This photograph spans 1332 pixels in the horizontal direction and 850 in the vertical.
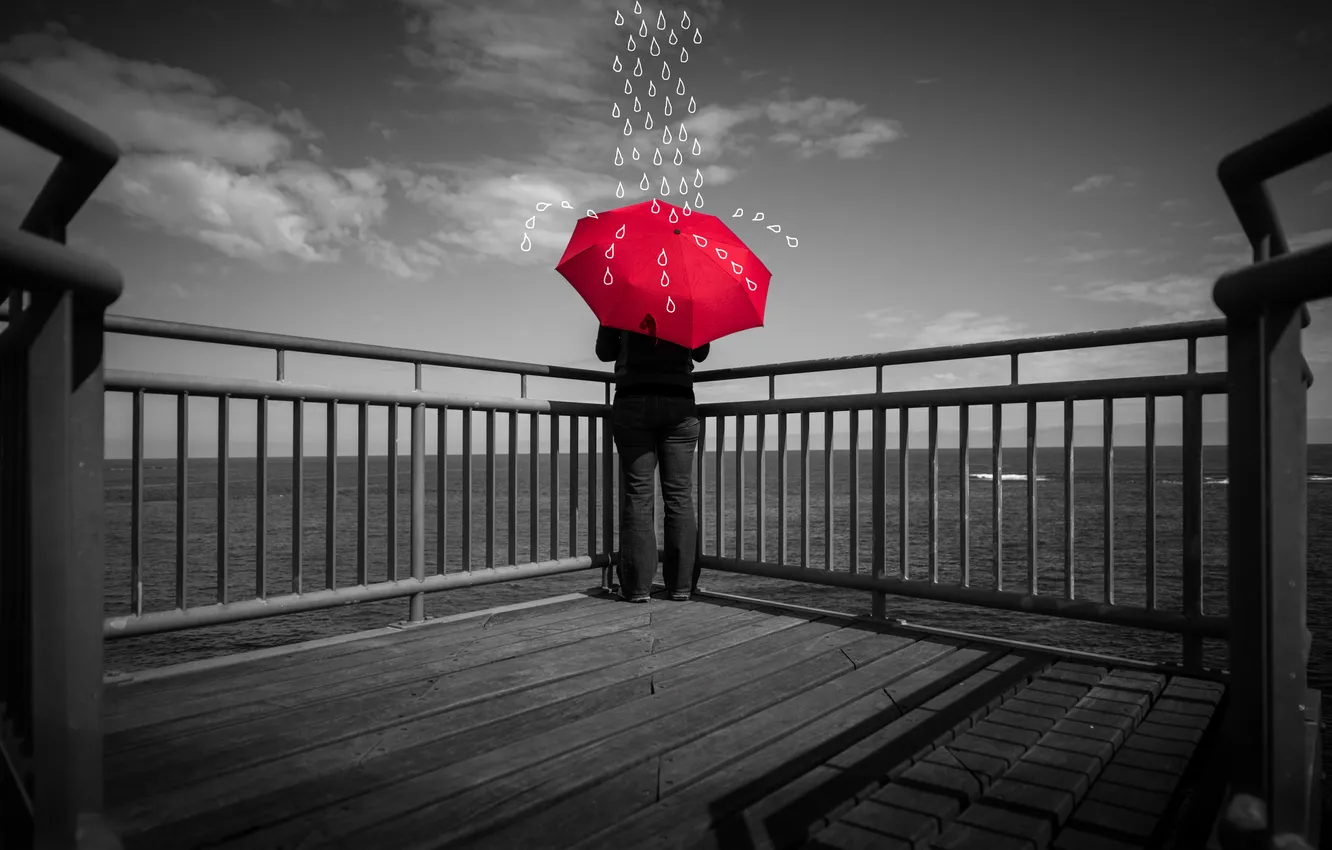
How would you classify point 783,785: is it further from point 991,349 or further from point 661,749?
point 991,349

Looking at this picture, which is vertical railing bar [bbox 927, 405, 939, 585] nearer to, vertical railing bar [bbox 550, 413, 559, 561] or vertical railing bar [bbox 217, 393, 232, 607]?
vertical railing bar [bbox 550, 413, 559, 561]

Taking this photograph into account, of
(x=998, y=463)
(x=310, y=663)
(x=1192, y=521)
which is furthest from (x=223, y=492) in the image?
(x=1192, y=521)

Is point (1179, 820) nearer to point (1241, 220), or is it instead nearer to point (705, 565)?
point (1241, 220)

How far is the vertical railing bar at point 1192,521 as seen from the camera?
9.11 ft

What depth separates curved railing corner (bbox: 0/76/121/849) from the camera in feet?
3.12

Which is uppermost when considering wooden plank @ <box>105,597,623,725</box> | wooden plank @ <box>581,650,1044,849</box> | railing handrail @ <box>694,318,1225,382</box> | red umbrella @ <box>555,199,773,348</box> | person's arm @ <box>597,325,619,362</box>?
red umbrella @ <box>555,199,773,348</box>

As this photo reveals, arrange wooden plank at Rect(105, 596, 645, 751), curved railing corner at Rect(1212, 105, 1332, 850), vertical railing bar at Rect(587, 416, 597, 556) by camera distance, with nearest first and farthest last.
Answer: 1. curved railing corner at Rect(1212, 105, 1332, 850)
2. wooden plank at Rect(105, 596, 645, 751)
3. vertical railing bar at Rect(587, 416, 597, 556)

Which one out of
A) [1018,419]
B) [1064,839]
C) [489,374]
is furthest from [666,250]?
[1064,839]

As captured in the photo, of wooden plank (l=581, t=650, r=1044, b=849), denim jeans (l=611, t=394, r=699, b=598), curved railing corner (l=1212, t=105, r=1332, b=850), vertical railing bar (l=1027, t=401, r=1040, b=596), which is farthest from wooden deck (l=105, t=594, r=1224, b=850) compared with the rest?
denim jeans (l=611, t=394, r=699, b=598)

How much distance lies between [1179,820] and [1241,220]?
1.52 metres

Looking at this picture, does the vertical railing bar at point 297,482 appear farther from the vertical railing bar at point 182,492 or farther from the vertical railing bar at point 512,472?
the vertical railing bar at point 512,472

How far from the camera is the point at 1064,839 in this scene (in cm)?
164

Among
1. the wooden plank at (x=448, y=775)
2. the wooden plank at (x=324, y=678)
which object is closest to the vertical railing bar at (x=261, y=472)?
the wooden plank at (x=324, y=678)

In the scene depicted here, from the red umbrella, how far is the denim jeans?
22.2 inches
